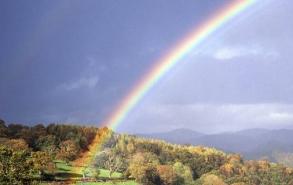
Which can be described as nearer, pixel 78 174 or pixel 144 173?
pixel 78 174

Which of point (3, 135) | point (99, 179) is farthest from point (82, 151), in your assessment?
point (99, 179)

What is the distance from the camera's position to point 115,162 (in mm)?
137625

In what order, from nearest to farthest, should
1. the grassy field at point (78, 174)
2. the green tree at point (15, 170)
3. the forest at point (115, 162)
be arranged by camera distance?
the green tree at point (15, 170) < the forest at point (115, 162) < the grassy field at point (78, 174)

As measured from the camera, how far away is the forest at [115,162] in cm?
10400

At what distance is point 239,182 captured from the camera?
155000 mm

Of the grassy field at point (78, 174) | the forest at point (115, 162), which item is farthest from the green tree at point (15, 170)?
the grassy field at point (78, 174)

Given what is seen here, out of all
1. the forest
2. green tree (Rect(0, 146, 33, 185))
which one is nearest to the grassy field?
the forest

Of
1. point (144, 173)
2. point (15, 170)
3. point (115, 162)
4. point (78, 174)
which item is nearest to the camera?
point (15, 170)

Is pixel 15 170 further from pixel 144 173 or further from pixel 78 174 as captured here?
pixel 144 173

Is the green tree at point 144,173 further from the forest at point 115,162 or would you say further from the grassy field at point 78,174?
the grassy field at point 78,174

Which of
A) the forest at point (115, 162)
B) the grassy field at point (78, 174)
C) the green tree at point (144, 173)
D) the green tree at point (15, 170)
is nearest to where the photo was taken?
the green tree at point (15, 170)

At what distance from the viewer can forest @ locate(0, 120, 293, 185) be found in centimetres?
10400

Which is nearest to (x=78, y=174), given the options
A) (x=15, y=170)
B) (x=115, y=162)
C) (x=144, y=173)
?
(x=144, y=173)

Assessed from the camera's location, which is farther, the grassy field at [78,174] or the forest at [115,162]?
the grassy field at [78,174]
